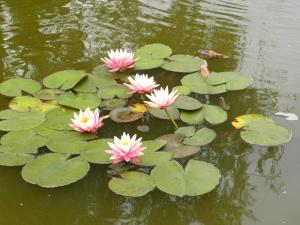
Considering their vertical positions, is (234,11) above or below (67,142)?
above

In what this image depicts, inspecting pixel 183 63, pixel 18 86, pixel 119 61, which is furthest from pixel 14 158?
pixel 183 63

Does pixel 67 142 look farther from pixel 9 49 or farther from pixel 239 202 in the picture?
pixel 9 49

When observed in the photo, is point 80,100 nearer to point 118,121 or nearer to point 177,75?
point 118,121

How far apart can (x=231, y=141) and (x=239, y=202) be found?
0.42 metres

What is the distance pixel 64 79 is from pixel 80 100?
242 mm

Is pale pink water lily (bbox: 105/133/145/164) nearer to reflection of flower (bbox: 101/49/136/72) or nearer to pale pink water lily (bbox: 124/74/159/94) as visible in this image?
pale pink water lily (bbox: 124/74/159/94)

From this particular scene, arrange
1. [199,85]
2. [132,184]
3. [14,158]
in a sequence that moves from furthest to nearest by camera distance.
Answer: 1. [199,85]
2. [14,158]
3. [132,184]

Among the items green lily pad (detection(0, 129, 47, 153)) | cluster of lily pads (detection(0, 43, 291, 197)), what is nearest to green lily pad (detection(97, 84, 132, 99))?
cluster of lily pads (detection(0, 43, 291, 197))

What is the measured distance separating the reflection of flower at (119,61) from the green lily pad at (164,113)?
41 centimetres

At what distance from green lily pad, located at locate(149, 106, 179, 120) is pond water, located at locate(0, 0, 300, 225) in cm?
5

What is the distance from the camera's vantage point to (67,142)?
215 cm

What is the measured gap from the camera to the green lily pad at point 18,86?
2557mm

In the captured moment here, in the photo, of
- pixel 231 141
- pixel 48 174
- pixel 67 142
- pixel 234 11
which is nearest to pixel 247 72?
pixel 231 141

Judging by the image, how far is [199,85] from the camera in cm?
256
